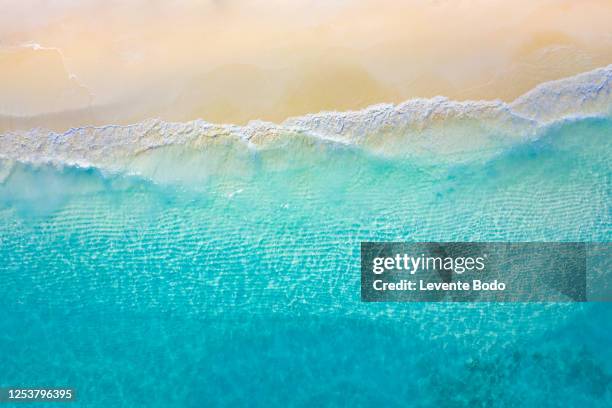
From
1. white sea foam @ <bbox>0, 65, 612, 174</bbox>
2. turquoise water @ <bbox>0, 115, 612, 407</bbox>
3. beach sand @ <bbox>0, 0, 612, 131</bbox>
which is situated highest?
beach sand @ <bbox>0, 0, 612, 131</bbox>

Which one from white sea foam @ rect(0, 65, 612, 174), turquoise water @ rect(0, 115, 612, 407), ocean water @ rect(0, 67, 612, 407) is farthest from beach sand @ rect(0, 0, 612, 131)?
turquoise water @ rect(0, 115, 612, 407)

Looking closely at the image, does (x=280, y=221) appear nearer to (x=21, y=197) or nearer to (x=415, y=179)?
(x=415, y=179)

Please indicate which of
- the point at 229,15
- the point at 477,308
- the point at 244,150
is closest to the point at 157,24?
the point at 229,15

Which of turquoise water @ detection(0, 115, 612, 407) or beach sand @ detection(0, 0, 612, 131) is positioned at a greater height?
beach sand @ detection(0, 0, 612, 131)

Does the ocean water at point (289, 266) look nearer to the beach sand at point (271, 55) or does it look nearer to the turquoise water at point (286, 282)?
the turquoise water at point (286, 282)

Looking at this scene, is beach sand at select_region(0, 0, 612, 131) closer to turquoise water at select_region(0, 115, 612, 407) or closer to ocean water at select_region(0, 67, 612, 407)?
ocean water at select_region(0, 67, 612, 407)

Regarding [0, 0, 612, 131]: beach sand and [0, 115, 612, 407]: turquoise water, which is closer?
[0, 115, 612, 407]: turquoise water

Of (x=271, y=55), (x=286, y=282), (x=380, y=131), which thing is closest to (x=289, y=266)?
(x=286, y=282)
